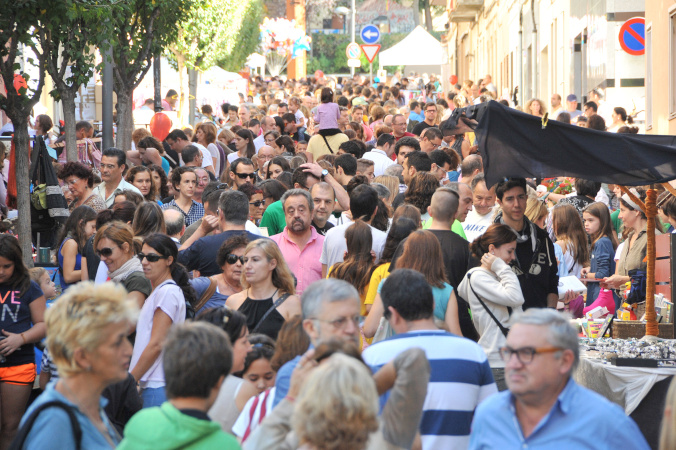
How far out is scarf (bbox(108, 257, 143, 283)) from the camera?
723cm

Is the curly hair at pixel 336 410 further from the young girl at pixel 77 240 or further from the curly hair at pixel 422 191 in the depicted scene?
the curly hair at pixel 422 191

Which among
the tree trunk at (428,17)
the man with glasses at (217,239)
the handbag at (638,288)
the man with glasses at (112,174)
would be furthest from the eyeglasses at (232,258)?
the tree trunk at (428,17)

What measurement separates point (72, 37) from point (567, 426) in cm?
1006

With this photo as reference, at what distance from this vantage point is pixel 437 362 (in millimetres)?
4695

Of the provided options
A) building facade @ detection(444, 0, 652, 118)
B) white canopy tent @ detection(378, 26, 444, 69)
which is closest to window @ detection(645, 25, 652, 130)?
building facade @ detection(444, 0, 652, 118)

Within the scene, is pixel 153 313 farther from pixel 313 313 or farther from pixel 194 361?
pixel 194 361

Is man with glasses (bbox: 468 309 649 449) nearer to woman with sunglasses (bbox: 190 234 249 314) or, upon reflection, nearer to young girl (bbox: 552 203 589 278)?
woman with sunglasses (bbox: 190 234 249 314)

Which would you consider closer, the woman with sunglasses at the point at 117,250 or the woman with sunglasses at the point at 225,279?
the woman with sunglasses at the point at 117,250

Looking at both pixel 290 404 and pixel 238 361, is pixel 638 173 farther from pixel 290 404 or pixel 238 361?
pixel 290 404

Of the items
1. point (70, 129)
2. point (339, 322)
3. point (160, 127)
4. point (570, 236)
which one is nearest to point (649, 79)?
point (570, 236)

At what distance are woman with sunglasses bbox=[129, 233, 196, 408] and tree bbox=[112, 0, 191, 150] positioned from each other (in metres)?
9.66

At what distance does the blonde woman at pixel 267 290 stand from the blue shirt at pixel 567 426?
98.1 inches

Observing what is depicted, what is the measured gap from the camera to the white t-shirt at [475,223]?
8953 mm

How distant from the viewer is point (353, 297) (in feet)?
15.2
